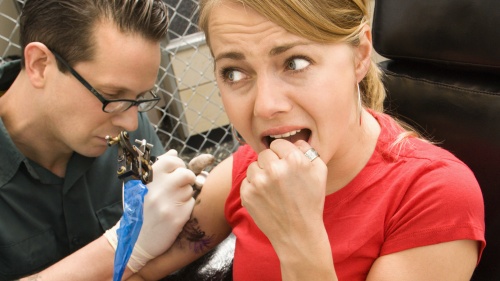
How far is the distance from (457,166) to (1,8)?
221 centimetres

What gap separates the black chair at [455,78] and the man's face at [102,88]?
67 cm

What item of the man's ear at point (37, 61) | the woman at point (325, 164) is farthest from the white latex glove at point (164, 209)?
the man's ear at point (37, 61)

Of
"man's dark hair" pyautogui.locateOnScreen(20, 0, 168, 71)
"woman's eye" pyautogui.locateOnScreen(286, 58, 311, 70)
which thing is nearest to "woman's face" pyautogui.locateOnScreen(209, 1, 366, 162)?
"woman's eye" pyautogui.locateOnScreen(286, 58, 311, 70)

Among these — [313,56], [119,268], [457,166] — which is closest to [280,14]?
[313,56]

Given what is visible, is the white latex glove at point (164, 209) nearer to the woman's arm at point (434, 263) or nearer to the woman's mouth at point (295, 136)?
the woman's mouth at point (295, 136)

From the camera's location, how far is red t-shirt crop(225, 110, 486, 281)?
866 millimetres

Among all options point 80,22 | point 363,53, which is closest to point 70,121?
point 80,22

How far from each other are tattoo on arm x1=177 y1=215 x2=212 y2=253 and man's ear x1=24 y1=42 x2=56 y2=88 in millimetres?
602

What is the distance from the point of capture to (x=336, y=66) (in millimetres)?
901

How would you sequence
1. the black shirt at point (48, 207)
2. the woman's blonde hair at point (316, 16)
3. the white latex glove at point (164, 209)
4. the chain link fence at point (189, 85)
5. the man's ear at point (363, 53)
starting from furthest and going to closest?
the chain link fence at point (189, 85) < the black shirt at point (48, 207) < the white latex glove at point (164, 209) < the man's ear at point (363, 53) < the woman's blonde hair at point (316, 16)

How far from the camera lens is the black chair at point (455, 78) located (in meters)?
1.02

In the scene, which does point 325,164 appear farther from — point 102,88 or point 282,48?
point 102,88

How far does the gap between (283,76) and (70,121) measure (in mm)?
771

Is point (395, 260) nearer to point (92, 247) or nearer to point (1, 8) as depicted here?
point (92, 247)
